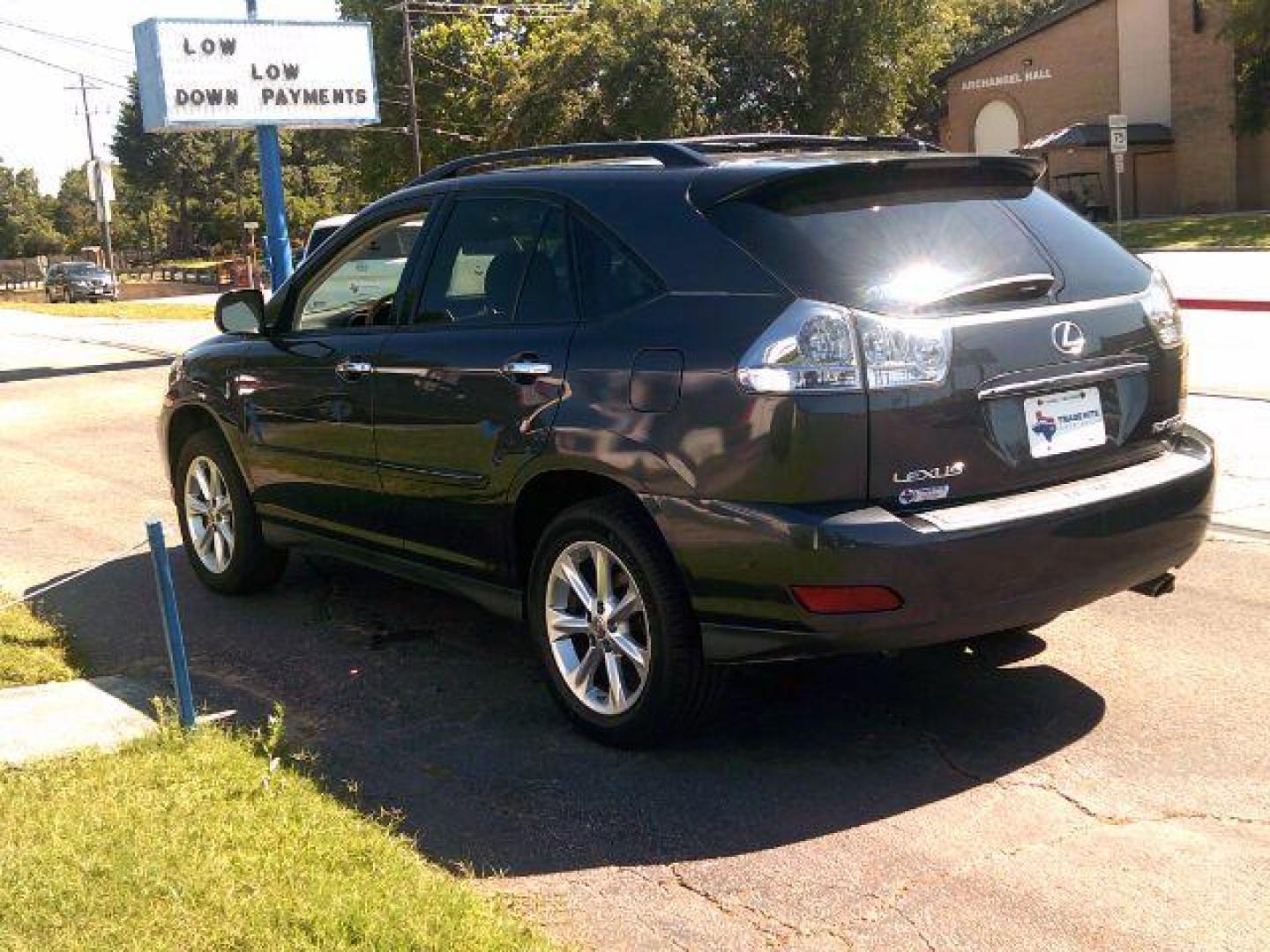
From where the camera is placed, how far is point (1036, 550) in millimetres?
4098

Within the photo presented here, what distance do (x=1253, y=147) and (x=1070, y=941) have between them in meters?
55.3

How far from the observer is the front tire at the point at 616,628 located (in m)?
4.31

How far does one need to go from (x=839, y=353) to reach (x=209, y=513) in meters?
3.91

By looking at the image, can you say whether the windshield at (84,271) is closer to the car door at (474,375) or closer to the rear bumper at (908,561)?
the car door at (474,375)

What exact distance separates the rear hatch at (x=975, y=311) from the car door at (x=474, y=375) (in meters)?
0.74

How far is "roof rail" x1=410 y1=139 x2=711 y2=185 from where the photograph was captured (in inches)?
186

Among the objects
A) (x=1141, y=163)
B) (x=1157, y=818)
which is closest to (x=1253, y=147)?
(x=1141, y=163)

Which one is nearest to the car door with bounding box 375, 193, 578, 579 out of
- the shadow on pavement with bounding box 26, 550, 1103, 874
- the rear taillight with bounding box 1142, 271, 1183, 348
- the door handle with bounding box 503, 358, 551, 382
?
the door handle with bounding box 503, 358, 551, 382

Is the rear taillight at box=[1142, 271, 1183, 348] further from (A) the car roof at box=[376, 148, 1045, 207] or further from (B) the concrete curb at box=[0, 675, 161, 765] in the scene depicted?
(B) the concrete curb at box=[0, 675, 161, 765]

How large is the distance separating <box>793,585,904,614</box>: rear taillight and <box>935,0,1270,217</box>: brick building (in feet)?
168

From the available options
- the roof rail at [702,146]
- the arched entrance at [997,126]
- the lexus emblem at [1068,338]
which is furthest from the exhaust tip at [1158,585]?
the arched entrance at [997,126]

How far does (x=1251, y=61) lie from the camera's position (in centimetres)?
4928

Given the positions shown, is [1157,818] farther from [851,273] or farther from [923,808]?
[851,273]

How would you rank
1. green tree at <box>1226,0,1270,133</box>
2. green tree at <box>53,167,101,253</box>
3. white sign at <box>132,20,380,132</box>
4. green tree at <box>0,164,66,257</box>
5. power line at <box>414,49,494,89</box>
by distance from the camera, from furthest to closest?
green tree at <box>53,167,101,253</box> < green tree at <box>0,164,66,257</box> < power line at <box>414,49,494,89</box> < green tree at <box>1226,0,1270,133</box> < white sign at <box>132,20,380,132</box>
